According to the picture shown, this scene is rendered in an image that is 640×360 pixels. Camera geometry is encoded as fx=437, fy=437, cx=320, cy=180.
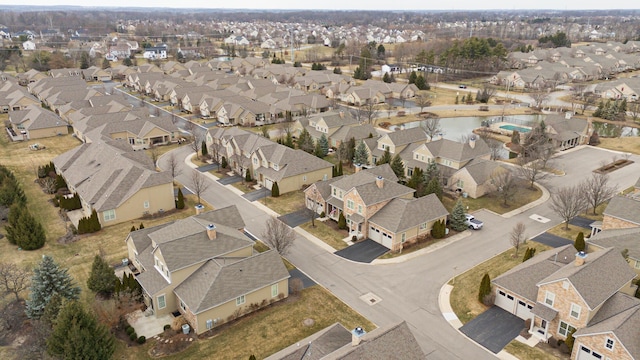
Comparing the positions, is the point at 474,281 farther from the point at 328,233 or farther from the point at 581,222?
the point at 581,222

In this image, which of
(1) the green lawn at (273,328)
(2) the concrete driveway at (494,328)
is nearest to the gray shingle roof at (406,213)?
(1) the green lawn at (273,328)

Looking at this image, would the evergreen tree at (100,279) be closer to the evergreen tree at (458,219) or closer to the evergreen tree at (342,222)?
the evergreen tree at (342,222)

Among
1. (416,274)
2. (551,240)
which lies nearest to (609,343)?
(416,274)

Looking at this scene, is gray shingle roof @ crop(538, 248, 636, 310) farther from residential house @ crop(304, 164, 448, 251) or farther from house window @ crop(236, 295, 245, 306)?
house window @ crop(236, 295, 245, 306)

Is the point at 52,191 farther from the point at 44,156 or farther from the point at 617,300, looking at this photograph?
the point at 617,300

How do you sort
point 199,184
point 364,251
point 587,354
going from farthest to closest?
point 199,184, point 364,251, point 587,354

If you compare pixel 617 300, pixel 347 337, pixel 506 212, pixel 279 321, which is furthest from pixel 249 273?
pixel 506 212

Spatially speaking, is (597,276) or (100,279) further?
(100,279)
